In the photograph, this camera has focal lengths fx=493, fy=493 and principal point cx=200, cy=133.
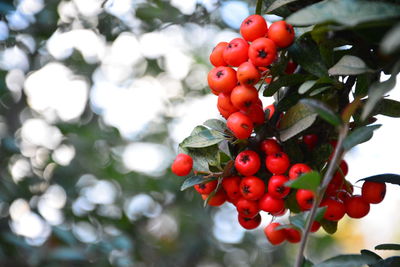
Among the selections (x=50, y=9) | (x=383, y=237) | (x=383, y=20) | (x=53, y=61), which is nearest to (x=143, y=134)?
(x=53, y=61)

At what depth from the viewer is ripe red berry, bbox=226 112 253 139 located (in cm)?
94

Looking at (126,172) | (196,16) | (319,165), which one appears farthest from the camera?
(126,172)

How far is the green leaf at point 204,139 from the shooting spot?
1.03m

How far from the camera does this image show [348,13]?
2.13 ft

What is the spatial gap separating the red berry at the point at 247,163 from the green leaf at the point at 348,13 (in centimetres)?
34

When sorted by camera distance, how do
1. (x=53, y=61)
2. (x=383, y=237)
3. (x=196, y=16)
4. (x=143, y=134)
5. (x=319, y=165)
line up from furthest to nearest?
(x=383, y=237) < (x=143, y=134) < (x=53, y=61) < (x=196, y=16) < (x=319, y=165)

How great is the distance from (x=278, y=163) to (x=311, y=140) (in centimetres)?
10

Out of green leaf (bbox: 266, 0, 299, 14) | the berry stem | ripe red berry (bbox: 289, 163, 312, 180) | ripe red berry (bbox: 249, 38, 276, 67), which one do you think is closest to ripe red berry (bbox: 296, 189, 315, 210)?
ripe red berry (bbox: 289, 163, 312, 180)

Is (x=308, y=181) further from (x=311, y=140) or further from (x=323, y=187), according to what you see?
(x=311, y=140)

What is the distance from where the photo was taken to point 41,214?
2480mm

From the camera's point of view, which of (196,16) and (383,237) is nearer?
(196,16)

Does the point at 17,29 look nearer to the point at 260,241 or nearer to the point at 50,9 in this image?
the point at 50,9

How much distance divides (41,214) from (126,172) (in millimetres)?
838

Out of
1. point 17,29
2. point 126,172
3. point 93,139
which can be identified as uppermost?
point 17,29
